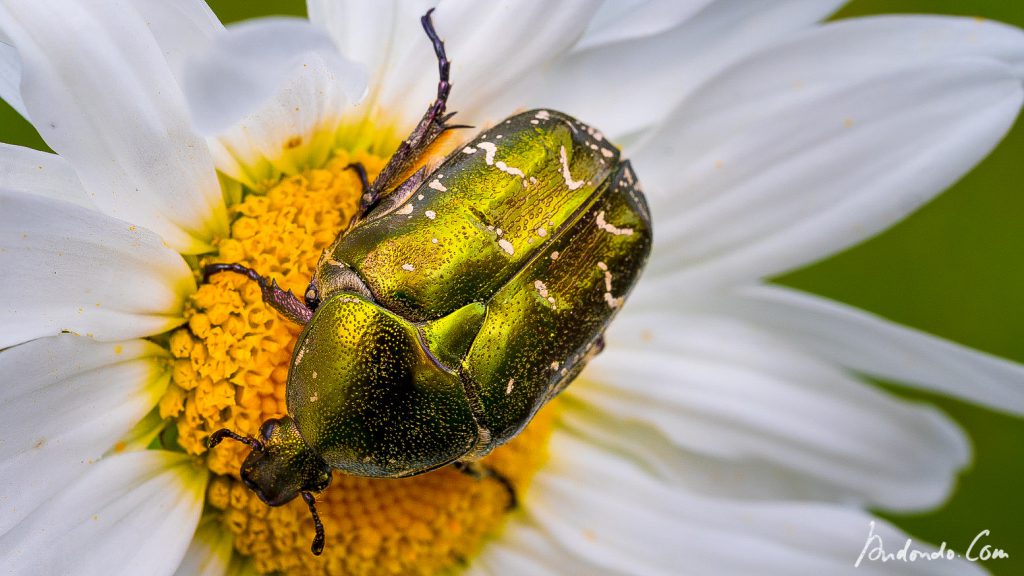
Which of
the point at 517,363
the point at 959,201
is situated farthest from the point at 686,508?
the point at 959,201

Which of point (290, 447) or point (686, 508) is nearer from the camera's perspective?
point (290, 447)

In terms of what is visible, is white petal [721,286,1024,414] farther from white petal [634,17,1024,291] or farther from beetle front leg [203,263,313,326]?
beetle front leg [203,263,313,326]

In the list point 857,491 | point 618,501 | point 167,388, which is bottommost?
point 857,491

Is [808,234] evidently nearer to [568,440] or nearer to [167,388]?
[568,440]

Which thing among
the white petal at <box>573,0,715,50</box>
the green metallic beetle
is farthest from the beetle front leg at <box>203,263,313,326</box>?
the white petal at <box>573,0,715,50</box>

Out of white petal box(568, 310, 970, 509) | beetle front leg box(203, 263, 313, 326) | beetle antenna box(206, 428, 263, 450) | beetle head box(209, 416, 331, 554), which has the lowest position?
white petal box(568, 310, 970, 509)

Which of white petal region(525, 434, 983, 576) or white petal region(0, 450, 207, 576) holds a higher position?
white petal region(0, 450, 207, 576)
